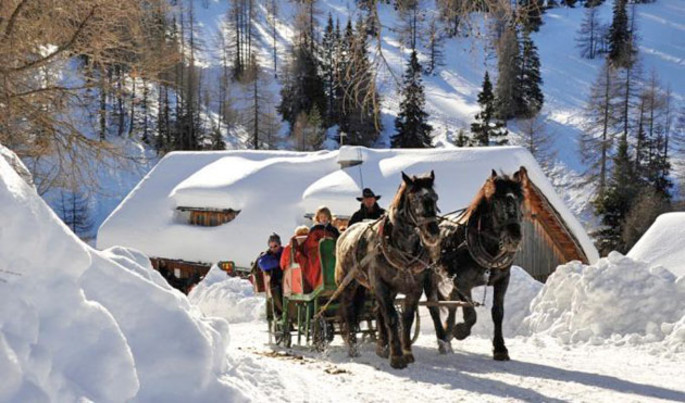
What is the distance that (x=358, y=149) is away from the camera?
27672 mm

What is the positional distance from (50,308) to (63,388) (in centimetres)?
61

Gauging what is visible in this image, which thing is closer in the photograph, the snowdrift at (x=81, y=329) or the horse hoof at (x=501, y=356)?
the snowdrift at (x=81, y=329)

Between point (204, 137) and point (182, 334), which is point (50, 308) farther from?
point (204, 137)

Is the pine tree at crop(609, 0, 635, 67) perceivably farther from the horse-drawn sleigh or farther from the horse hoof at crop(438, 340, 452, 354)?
the horse hoof at crop(438, 340, 452, 354)

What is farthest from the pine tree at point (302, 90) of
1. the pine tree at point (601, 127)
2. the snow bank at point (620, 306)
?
→ the snow bank at point (620, 306)

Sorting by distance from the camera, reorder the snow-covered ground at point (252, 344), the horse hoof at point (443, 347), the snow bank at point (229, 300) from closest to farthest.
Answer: the snow-covered ground at point (252, 344) → the horse hoof at point (443, 347) → the snow bank at point (229, 300)

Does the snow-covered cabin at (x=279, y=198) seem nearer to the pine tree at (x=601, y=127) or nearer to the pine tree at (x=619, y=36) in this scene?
the pine tree at (x=601, y=127)

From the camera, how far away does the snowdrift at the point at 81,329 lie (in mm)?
4516

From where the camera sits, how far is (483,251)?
9023 millimetres

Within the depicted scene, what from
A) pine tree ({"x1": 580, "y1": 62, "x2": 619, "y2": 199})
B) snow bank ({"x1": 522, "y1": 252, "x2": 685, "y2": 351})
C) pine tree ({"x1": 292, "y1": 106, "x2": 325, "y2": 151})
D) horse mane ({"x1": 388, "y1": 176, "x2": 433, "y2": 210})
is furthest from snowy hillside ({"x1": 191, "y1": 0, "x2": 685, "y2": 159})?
horse mane ({"x1": 388, "y1": 176, "x2": 433, "y2": 210})

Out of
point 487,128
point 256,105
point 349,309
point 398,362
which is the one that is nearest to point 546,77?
point 256,105

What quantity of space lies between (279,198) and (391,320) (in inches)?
743

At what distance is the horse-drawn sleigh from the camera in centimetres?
859

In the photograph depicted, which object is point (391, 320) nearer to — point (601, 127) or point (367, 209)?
point (367, 209)
